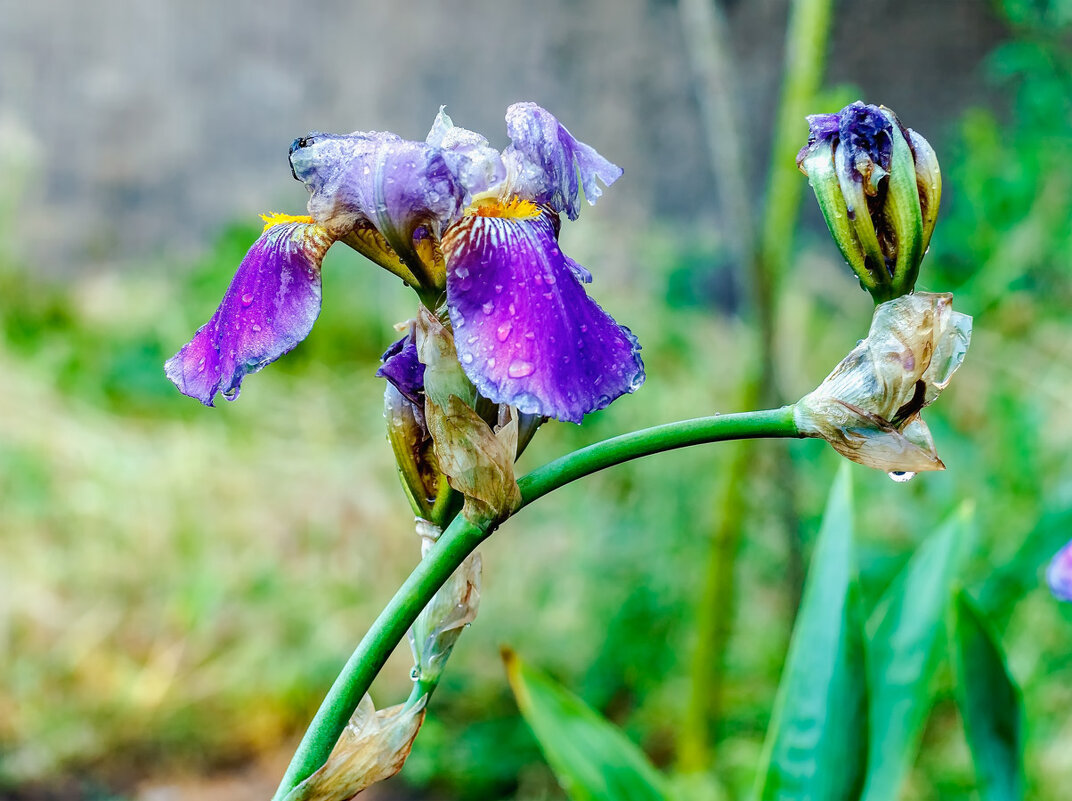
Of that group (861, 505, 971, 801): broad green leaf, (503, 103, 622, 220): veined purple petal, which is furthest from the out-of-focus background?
(503, 103, 622, 220): veined purple petal

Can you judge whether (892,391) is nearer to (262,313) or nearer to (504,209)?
(504,209)

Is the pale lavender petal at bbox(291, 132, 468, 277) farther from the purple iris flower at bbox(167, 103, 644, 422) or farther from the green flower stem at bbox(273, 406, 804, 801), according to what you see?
the green flower stem at bbox(273, 406, 804, 801)

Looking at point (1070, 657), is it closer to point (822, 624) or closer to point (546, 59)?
point (822, 624)

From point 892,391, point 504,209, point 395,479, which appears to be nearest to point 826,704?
point 892,391

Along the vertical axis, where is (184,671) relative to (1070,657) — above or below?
above

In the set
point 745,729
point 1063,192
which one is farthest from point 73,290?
point 1063,192

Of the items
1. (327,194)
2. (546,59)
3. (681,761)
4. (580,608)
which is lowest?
(681,761)

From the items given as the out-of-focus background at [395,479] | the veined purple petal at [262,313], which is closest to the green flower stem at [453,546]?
the veined purple petal at [262,313]

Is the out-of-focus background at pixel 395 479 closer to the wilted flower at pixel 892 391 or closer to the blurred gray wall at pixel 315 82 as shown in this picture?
the blurred gray wall at pixel 315 82
